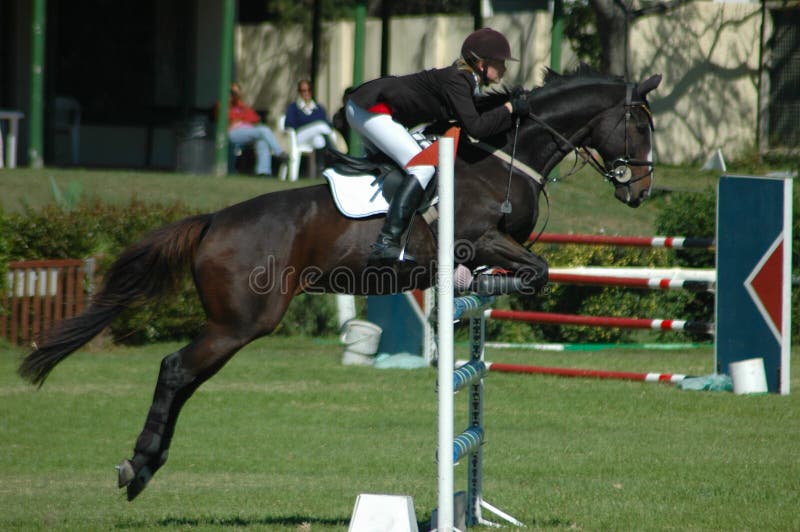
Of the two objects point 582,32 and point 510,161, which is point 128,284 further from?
point 582,32

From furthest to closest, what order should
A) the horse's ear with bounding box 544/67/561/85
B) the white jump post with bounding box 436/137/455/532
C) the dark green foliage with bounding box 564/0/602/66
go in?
the dark green foliage with bounding box 564/0/602/66 < the horse's ear with bounding box 544/67/561/85 < the white jump post with bounding box 436/137/455/532

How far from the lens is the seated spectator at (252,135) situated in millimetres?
16719

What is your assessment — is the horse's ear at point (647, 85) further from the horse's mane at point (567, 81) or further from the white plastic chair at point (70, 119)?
the white plastic chair at point (70, 119)

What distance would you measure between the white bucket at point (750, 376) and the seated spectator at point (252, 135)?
9052 millimetres

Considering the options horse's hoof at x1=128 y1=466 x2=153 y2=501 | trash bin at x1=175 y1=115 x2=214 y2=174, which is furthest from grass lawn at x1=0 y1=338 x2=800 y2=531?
trash bin at x1=175 y1=115 x2=214 y2=174

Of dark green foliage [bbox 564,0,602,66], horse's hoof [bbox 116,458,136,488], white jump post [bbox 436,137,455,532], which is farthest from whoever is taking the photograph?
dark green foliage [bbox 564,0,602,66]

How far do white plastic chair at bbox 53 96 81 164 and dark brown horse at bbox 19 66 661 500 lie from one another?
41.6 ft

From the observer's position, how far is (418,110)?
6.05 metres

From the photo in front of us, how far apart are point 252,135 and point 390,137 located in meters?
11.0

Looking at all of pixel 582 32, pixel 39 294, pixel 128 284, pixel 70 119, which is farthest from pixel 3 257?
pixel 582 32

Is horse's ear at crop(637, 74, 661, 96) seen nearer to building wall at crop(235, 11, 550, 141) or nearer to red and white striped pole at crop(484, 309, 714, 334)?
red and white striped pole at crop(484, 309, 714, 334)

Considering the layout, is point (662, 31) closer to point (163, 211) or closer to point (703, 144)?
point (703, 144)

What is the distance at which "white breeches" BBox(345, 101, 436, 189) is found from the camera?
19.7 ft

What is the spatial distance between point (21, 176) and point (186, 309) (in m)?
3.37
